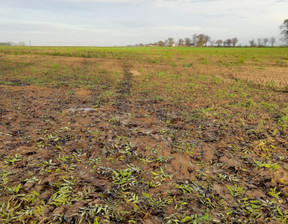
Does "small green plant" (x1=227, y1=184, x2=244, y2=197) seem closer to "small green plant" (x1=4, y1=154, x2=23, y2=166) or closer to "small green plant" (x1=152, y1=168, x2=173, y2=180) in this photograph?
"small green plant" (x1=152, y1=168, x2=173, y2=180)

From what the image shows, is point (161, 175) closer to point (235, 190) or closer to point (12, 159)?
point (235, 190)

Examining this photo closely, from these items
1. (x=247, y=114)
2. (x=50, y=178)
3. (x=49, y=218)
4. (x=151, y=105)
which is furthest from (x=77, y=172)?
(x=247, y=114)

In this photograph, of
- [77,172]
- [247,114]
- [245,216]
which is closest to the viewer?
[245,216]

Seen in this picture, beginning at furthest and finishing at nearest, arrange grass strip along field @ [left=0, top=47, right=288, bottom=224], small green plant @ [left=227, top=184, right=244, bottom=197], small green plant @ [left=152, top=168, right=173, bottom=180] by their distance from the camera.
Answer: small green plant @ [left=152, top=168, right=173, bottom=180] < small green plant @ [left=227, top=184, right=244, bottom=197] < grass strip along field @ [left=0, top=47, right=288, bottom=224]

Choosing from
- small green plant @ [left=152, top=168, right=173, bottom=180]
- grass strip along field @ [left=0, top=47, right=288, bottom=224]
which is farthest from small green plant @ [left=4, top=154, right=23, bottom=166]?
small green plant @ [left=152, top=168, right=173, bottom=180]

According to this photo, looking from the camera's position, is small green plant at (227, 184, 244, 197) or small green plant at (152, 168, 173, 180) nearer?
small green plant at (227, 184, 244, 197)

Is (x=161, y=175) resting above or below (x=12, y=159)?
below

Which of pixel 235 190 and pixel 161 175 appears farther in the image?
pixel 161 175

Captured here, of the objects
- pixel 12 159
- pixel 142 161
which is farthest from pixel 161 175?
pixel 12 159

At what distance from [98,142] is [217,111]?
165 inches

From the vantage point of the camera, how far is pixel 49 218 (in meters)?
2.28

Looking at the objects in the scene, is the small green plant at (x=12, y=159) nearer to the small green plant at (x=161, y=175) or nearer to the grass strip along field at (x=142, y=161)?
the grass strip along field at (x=142, y=161)

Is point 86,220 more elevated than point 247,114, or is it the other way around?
point 247,114

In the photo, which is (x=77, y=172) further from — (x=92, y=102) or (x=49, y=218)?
(x=92, y=102)
